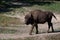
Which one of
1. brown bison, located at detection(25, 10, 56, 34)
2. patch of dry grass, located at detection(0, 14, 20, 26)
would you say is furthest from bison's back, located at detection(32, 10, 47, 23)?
patch of dry grass, located at detection(0, 14, 20, 26)

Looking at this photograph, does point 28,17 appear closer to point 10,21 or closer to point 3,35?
point 3,35

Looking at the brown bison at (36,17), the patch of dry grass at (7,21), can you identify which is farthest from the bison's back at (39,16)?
the patch of dry grass at (7,21)

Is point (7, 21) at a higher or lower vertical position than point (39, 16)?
lower

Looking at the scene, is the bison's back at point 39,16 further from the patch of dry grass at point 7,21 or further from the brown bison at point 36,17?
the patch of dry grass at point 7,21

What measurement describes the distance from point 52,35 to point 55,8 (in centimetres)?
1530

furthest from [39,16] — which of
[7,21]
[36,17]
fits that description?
[7,21]

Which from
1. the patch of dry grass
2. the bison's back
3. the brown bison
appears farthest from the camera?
the patch of dry grass

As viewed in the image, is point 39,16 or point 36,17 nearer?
point 36,17

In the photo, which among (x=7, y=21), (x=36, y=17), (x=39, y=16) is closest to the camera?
(x=36, y=17)

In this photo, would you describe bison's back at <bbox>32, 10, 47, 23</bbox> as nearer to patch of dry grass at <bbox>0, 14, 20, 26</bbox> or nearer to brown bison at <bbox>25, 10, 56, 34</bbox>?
brown bison at <bbox>25, 10, 56, 34</bbox>

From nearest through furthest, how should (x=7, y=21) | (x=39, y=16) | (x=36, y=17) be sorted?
1. (x=36, y=17)
2. (x=39, y=16)
3. (x=7, y=21)

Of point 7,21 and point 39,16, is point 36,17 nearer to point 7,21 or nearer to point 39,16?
point 39,16

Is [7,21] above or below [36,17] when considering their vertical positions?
below

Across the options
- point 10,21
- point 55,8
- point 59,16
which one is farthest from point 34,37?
point 55,8
